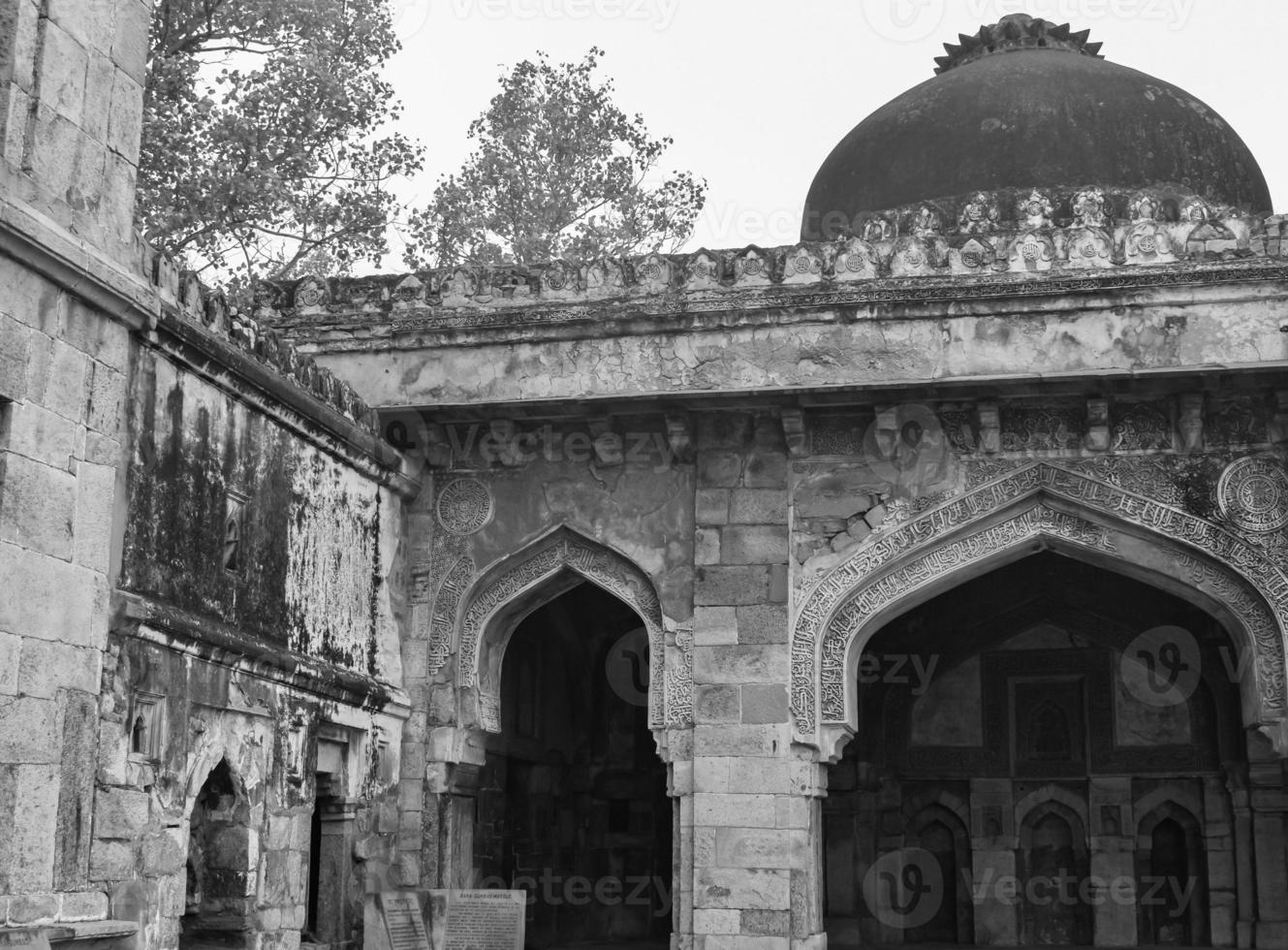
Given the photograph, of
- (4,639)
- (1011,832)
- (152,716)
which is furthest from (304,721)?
(1011,832)

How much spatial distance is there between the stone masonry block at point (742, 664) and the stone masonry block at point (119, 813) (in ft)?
10.7

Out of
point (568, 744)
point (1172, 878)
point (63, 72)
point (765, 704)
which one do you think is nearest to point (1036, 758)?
point (1172, 878)

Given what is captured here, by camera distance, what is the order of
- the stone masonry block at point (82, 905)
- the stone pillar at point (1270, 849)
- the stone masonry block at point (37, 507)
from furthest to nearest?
1. the stone pillar at point (1270, 849)
2. the stone masonry block at point (82, 905)
3. the stone masonry block at point (37, 507)

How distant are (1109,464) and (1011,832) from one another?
13.4 feet

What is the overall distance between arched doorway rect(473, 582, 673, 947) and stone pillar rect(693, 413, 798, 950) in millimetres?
2287

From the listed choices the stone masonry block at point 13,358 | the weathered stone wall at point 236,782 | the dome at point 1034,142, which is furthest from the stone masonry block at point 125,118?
the dome at point 1034,142

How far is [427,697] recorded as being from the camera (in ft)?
29.7

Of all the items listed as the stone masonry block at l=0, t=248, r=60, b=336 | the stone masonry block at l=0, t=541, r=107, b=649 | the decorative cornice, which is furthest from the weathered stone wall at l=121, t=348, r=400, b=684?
the decorative cornice

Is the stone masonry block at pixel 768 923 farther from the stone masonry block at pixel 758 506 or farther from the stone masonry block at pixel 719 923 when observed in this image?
the stone masonry block at pixel 758 506

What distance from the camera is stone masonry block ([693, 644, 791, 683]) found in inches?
339

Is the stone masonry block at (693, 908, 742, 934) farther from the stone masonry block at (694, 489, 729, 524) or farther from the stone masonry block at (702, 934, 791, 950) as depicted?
the stone masonry block at (694, 489, 729, 524)

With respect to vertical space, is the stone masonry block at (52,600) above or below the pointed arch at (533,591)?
below

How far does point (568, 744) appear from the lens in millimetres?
11578

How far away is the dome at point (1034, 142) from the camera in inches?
414
